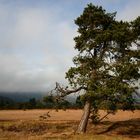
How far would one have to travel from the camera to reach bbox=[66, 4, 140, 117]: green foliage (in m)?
32.7

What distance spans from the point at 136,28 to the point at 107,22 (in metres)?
2.57

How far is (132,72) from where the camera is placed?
33.0 metres

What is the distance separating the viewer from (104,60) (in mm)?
34719

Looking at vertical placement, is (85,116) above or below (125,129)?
above

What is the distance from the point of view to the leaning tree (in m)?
32.7

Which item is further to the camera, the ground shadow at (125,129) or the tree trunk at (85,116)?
the ground shadow at (125,129)

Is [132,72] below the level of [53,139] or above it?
above

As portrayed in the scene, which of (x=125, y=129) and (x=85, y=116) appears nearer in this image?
(x=85, y=116)

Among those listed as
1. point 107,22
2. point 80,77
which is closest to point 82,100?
point 80,77

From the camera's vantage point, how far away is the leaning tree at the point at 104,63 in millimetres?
32688

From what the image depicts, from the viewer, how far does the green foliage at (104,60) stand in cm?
3266

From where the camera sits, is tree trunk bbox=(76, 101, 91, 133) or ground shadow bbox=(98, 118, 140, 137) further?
ground shadow bbox=(98, 118, 140, 137)

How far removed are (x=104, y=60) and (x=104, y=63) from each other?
0.71 metres

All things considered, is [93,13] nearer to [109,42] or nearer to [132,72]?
[109,42]
